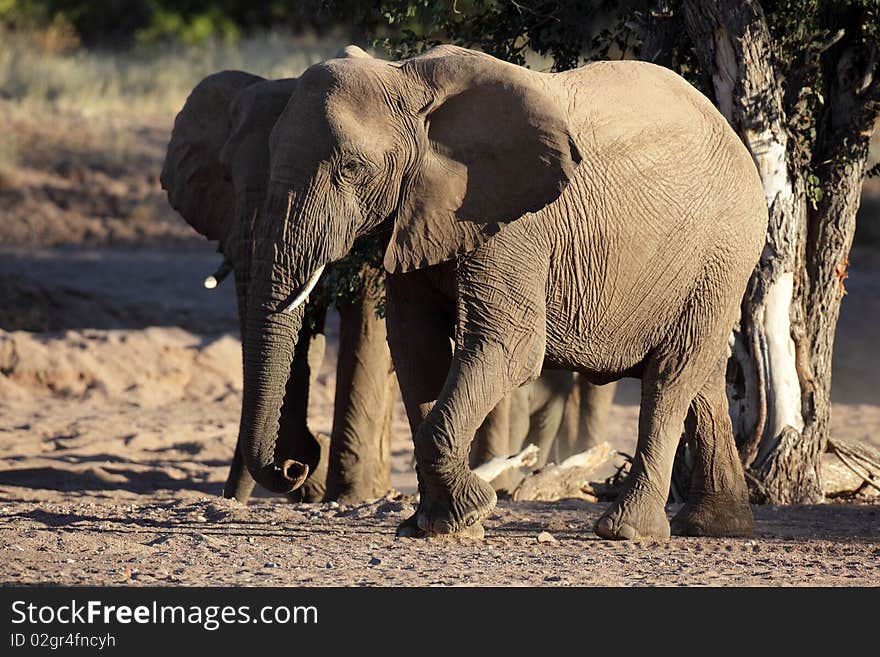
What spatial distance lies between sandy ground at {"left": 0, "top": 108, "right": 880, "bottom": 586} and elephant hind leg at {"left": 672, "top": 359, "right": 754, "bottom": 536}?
21cm

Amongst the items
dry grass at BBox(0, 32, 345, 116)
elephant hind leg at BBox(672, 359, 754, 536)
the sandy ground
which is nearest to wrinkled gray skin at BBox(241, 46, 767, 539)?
elephant hind leg at BBox(672, 359, 754, 536)

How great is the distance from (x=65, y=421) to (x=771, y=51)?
642cm

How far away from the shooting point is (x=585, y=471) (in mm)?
9812

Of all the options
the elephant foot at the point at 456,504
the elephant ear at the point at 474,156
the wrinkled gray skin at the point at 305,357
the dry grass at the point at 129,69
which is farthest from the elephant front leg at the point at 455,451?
the dry grass at the point at 129,69

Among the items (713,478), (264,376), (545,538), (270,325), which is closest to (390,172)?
(270,325)

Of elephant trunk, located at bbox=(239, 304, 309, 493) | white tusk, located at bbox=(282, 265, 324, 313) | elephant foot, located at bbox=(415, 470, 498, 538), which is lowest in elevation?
elephant foot, located at bbox=(415, 470, 498, 538)

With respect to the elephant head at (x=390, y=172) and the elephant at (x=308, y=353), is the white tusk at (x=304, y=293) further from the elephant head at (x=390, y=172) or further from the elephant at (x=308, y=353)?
the elephant at (x=308, y=353)

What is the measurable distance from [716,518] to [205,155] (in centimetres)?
382

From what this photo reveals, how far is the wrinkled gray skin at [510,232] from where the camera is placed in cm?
649

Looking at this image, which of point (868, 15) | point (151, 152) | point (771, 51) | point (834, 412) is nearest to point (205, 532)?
point (771, 51)

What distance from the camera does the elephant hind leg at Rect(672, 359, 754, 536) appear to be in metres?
7.72

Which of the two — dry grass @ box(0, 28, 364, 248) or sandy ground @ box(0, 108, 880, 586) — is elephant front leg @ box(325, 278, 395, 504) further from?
dry grass @ box(0, 28, 364, 248)

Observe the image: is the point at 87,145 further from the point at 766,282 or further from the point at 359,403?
the point at 766,282

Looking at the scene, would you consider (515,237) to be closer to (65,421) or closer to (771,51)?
(771,51)
